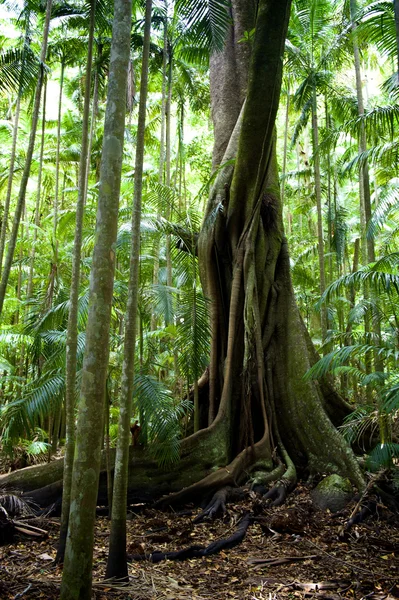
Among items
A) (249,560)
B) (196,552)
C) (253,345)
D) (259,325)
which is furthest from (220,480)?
(259,325)

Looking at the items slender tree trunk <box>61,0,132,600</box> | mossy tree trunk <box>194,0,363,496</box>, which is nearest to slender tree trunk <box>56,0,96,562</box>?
slender tree trunk <box>61,0,132,600</box>

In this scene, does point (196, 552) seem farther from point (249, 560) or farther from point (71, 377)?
point (71, 377)

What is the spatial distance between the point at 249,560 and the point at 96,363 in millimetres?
2207

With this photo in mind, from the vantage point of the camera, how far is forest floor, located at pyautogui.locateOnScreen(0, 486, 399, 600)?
10.6 feet

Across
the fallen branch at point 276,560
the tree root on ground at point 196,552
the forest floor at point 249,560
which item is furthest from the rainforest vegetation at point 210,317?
the fallen branch at point 276,560

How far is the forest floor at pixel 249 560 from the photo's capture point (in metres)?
3.22

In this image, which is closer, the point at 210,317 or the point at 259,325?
the point at 259,325

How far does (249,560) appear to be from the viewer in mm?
3865

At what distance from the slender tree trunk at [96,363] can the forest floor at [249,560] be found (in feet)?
1.64

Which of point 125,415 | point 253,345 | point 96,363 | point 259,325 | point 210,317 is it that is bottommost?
point 125,415

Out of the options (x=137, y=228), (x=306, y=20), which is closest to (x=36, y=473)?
(x=137, y=228)

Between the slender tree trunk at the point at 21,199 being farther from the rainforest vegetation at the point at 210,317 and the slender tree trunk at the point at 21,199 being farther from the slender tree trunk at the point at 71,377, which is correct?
the slender tree trunk at the point at 71,377

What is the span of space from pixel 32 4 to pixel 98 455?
5.67m

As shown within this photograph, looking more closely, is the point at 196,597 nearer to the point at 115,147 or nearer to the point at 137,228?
the point at 137,228
